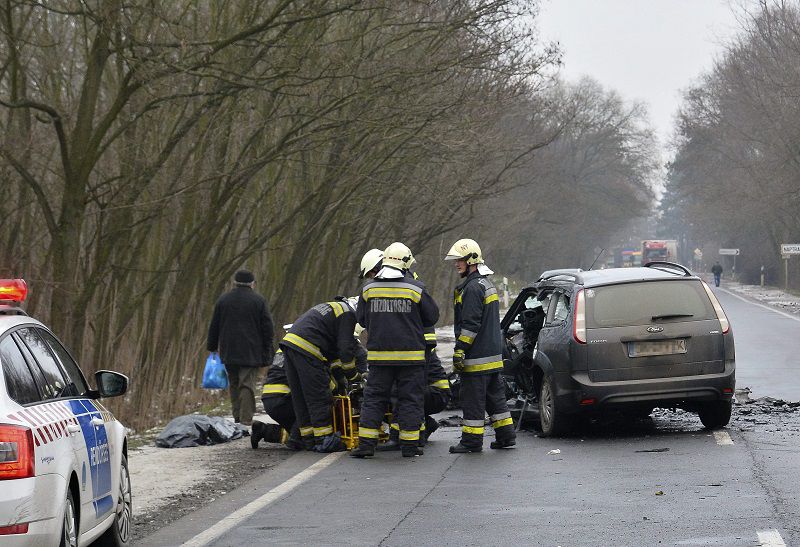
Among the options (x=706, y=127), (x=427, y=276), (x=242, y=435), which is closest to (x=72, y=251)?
(x=242, y=435)

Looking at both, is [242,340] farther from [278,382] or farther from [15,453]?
[15,453]

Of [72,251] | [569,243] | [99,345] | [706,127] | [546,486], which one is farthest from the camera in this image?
[569,243]

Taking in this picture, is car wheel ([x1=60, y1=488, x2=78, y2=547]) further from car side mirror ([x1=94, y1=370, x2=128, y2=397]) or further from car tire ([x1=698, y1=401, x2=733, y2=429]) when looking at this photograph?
car tire ([x1=698, y1=401, x2=733, y2=429])

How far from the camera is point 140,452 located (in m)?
12.7

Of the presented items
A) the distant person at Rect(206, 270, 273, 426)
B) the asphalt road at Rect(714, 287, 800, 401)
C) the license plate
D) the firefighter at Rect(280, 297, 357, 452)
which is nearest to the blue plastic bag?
the distant person at Rect(206, 270, 273, 426)

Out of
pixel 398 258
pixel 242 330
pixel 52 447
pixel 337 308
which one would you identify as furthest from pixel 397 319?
pixel 52 447

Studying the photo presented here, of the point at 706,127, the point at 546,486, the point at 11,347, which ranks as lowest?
the point at 546,486

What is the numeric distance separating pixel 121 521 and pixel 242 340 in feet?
24.6

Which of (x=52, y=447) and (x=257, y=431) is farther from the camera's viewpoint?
(x=257, y=431)

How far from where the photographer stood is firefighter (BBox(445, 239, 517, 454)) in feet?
40.2

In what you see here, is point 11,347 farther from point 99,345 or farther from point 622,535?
point 99,345

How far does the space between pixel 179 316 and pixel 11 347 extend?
13997 millimetres

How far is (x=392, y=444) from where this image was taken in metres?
12.5

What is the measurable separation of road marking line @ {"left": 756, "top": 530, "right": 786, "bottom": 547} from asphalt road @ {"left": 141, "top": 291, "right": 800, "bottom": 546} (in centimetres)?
1
